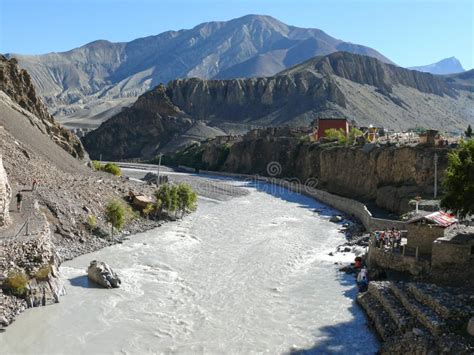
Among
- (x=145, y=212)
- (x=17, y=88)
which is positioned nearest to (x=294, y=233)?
(x=145, y=212)

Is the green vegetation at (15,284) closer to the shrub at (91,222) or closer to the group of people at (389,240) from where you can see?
the shrub at (91,222)

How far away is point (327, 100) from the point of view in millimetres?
151625

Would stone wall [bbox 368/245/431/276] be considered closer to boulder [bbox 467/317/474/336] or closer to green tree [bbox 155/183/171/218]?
boulder [bbox 467/317/474/336]

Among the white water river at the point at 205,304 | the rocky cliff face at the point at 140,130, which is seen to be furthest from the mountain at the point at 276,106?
the white water river at the point at 205,304

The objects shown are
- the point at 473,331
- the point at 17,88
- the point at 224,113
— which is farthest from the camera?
the point at 224,113

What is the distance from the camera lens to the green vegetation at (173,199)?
44.2 metres

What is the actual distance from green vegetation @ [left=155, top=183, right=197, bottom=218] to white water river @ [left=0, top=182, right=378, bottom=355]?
22.3ft

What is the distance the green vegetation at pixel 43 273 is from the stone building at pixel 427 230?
16963mm

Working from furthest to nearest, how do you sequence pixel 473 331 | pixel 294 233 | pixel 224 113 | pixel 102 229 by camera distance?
pixel 224 113, pixel 294 233, pixel 102 229, pixel 473 331

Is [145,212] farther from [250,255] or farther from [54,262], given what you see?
[54,262]

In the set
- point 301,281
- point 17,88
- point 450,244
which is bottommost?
point 301,281

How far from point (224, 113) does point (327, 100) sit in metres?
31.6

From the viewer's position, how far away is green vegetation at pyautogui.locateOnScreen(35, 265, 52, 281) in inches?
876

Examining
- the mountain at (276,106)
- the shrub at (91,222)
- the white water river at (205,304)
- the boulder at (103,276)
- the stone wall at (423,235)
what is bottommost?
the white water river at (205,304)
